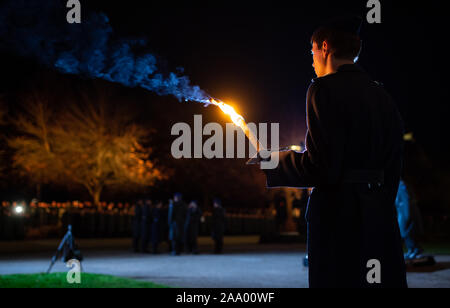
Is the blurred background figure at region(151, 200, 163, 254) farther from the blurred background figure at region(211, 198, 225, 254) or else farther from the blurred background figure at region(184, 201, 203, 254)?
the blurred background figure at region(211, 198, 225, 254)

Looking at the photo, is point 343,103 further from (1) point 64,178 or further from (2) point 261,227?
(2) point 261,227

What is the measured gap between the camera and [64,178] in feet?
91.5

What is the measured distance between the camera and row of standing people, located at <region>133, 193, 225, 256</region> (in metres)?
17.6

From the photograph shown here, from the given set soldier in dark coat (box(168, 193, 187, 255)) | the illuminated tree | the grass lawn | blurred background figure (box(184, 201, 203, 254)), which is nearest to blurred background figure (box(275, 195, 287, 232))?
the illuminated tree

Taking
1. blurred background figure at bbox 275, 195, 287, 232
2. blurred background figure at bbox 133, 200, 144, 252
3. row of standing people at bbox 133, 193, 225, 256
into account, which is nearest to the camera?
row of standing people at bbox 133, 193, 225, 256

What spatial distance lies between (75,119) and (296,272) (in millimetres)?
19948

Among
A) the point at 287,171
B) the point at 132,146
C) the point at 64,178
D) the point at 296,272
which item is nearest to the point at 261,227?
the point at 132,146

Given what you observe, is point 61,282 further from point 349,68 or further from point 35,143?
point 35,143

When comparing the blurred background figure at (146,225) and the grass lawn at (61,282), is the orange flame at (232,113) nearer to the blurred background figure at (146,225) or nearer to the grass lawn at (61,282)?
the grass lawn at (61,282)

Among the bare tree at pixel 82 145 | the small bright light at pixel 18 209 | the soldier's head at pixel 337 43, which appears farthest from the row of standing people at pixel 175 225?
the soldier's head at pixel 337 43

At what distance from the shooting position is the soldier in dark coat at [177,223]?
17391 millimetres

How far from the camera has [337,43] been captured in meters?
3.01

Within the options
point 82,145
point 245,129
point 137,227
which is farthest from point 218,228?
point 245,129
